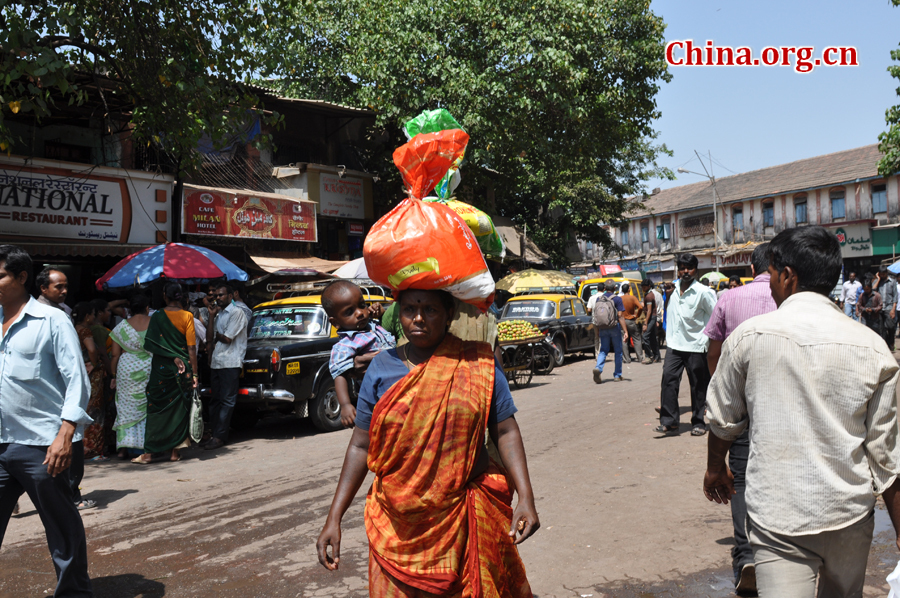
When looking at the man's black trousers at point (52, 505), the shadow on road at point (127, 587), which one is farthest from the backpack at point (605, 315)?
the man's black trousers at point (52, 505)

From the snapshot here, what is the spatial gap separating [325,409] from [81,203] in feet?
23.8

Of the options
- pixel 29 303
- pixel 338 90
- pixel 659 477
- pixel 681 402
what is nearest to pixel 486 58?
pixel 338 90

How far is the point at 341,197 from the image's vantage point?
66.1ft

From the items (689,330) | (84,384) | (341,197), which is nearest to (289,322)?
(689,330)

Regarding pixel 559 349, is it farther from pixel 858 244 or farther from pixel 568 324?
pixel 858 244

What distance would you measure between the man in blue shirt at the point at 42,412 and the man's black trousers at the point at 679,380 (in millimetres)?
5914

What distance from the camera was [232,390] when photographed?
9.38 m

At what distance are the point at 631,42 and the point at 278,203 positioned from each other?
1107cm

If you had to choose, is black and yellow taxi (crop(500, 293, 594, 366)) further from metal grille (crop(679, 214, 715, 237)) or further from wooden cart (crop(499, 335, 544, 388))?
metal grille (crop(679, 214, 715, 237))

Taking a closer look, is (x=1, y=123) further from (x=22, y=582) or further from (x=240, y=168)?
(x=240, y=168)

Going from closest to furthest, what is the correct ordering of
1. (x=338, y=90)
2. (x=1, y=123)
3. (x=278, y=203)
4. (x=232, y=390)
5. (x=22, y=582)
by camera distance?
1. (x=22, y=582)
2. (x=1, y=123)
3. (x=232, y=390)
4. (x=278, y=203)
5. (x=338, y=90)

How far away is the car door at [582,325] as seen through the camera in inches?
694

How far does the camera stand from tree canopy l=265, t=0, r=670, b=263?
1767 cm

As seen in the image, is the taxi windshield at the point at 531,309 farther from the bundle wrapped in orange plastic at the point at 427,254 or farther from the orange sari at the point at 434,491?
the orange sari at the point at 434,491
